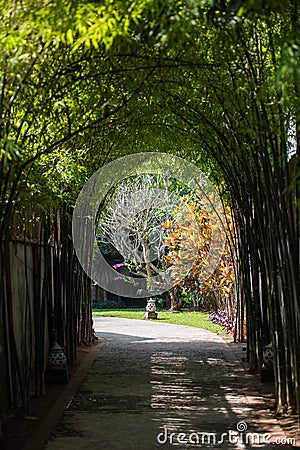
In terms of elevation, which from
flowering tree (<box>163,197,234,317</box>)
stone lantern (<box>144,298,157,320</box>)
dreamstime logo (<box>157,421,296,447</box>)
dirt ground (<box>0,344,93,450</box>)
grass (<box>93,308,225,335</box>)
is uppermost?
flowering tree (<box>163,197,234,317</box>)

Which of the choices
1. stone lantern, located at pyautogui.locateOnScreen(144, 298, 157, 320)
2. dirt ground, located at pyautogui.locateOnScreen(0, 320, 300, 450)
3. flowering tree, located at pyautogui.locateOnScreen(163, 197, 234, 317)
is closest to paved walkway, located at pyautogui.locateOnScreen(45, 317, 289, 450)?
dirt ground, located at pyautogui.locateOnScreen(0, 320, 300, 450)

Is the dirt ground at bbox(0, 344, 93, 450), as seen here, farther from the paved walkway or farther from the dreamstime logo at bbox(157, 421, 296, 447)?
the dreamstime logo at bbox(157, 421, 296, 447)

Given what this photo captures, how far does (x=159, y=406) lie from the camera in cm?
579

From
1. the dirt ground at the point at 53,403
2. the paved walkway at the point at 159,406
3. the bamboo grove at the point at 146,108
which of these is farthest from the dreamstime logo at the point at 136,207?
the dirt ground at the point at 53,403

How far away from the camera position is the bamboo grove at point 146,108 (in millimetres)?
3395

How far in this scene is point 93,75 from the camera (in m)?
4.49

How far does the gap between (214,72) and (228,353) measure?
4780 mm

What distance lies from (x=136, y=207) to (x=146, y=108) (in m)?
9.54

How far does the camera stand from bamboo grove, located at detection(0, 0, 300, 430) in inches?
134

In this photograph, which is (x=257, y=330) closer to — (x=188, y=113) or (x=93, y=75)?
(x=188, y=113)

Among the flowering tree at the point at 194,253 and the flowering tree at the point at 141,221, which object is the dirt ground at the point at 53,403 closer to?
the flowering tree at the point at 194,253

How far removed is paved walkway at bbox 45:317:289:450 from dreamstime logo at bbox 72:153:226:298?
1807 mm

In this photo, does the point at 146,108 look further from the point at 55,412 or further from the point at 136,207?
the point at 136,207

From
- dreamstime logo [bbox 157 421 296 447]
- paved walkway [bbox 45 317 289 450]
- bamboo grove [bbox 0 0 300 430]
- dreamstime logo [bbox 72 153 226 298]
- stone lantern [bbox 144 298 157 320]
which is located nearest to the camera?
bamboo grove [bbox 0 0 300 430]
